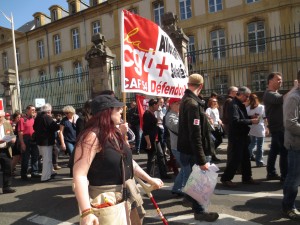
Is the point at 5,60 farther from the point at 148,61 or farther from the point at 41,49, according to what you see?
the point at 148,61

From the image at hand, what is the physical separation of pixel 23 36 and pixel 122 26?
4171cm

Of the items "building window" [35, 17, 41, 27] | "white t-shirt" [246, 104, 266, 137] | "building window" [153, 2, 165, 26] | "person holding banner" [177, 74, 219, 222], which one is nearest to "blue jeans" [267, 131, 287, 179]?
"white t-shirt" [246, 104, 266, 137]

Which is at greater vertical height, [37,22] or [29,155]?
[37,22]

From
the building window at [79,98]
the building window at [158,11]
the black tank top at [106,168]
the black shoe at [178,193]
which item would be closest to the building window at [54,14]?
the building window at [158,11]

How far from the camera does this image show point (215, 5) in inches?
1081

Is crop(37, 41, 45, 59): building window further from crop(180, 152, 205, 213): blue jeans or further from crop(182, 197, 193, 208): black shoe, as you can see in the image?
crop(180, 152, 205, 213): blue jeans

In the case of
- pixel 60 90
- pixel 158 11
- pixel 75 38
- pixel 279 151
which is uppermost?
pixel 158 11

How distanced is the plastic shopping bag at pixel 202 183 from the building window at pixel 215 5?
83.2 ft

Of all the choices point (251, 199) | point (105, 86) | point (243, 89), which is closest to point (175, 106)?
point (243, 89)

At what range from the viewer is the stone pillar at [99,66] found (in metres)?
12.7

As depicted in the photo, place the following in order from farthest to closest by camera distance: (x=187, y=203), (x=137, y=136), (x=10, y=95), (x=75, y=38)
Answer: (x=75, y=38), (x=10, y=95), (x=137, y=136), (x=187, y=203)

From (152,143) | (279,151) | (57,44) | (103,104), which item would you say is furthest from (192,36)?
(103,104)

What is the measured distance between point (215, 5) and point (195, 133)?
83.4 ft

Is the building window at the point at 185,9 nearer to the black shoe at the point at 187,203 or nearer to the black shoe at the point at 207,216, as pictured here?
the black shoe at the point at 187,203
